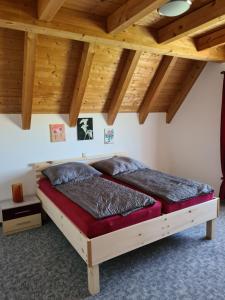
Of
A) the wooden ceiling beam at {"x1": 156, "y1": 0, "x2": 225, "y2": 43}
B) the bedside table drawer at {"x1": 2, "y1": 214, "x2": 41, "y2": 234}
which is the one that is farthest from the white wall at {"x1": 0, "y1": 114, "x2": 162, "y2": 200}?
the wooden ceiling beam at {"x1": 156, "y1": 0, "x2": 225, "y2": 43}

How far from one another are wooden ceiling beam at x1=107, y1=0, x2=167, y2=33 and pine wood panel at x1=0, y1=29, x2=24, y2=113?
0.96 metres

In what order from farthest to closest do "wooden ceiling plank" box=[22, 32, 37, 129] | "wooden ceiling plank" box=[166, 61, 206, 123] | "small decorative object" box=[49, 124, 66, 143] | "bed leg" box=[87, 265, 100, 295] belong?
1. "wooden ceiling plank" box=[166, 61, 206, 123]
2. "small decorative object" box=[49, 124, 66, 143]
3. "wooden ceiling plank" box=[22, 32, 37, 129]
4. "bed leg" box=[87, 265, 100, 295]

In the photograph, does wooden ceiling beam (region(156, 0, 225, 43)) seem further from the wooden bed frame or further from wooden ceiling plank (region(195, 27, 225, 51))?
the wooden bed frame

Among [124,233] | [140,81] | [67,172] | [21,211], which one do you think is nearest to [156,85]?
[140,81]

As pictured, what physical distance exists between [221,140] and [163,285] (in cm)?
261

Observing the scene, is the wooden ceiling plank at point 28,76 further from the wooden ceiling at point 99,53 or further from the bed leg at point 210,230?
the bed leg at point 210,230

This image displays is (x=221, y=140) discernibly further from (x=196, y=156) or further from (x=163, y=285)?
(x=163, y=285)

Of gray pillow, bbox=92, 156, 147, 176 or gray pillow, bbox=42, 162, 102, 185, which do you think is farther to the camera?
gray pillow, bbox=92, 156, 147, 176

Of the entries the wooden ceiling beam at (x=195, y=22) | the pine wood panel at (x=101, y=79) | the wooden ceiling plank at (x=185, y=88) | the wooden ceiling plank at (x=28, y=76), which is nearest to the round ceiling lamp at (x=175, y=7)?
the wooden ceiling beam at (x=195, y=22)

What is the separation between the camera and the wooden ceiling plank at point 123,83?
314cm

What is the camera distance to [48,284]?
7.00 ft

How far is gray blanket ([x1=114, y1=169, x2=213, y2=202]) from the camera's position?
2.57 meters

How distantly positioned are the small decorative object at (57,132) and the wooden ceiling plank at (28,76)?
358 mm

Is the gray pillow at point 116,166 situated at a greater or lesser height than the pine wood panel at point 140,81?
lesser
